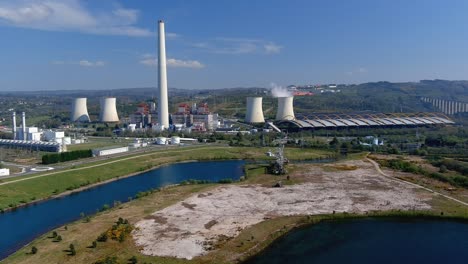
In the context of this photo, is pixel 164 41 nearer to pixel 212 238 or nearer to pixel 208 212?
pixel 208 212

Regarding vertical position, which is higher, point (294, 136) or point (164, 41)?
point (164, 41)

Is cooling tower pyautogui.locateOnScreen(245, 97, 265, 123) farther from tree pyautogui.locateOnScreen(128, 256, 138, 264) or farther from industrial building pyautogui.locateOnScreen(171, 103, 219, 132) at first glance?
tree pyautogui.locateOnScreen(128, 256, 138, 264)

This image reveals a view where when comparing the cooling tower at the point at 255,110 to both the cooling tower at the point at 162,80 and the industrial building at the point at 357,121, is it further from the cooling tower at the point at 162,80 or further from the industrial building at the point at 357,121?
the cooling tower at the point at 162,80

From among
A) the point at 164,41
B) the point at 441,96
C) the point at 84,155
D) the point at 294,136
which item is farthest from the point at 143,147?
the point at 441,96

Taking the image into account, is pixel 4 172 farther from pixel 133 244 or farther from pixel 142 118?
pixel 142 118

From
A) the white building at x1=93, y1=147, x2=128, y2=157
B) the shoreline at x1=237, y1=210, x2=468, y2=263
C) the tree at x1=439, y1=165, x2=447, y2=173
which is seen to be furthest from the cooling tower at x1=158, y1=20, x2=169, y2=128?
the shoreline at x1=237, y1=210, x2=468, y2=263

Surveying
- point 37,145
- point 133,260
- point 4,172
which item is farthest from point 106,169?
point 133,260

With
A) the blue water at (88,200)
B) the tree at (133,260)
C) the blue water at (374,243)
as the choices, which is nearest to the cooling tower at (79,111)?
the blue water at (88,200)
